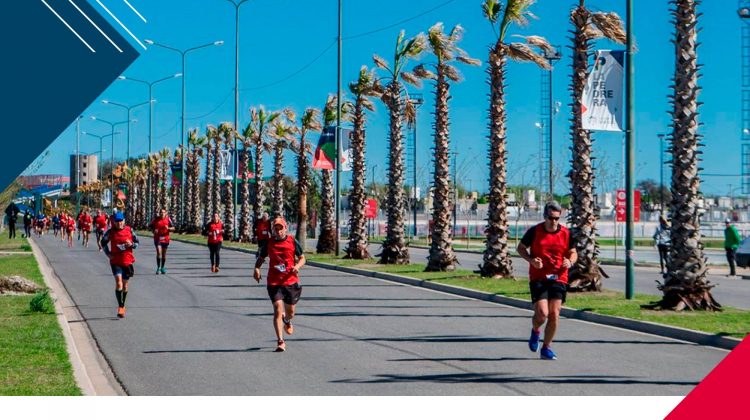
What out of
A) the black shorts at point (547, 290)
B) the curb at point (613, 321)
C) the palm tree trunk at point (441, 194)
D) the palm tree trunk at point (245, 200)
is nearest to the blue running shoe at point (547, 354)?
the black shorts at point (547, 290)

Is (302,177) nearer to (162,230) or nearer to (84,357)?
(162,230)

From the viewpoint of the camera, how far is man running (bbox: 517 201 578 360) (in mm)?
12148

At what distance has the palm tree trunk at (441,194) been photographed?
29.1 meters

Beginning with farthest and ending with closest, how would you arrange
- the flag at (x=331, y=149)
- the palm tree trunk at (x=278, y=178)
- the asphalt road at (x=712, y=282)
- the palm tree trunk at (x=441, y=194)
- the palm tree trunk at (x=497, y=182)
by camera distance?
the palm tree trunk at (x=278, y=178)
the flag at (x=331, y=149)
the palm tree trunk at (x=441, y=194)
the palm tree trunk at (x=497, y=182)
the asphalt road at (x=712, y=282)

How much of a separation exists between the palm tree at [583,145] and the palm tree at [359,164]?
1515 centimetres

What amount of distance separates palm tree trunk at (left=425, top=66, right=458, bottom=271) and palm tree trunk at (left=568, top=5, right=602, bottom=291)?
7054 mm

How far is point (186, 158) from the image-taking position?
85.9 m

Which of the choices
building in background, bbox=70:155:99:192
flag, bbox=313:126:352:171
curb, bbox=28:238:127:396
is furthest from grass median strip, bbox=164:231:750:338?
building in background, bbox=70:155:99:192

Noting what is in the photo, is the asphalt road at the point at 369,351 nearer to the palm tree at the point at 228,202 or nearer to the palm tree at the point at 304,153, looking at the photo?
the palm tree at the point at 304,153

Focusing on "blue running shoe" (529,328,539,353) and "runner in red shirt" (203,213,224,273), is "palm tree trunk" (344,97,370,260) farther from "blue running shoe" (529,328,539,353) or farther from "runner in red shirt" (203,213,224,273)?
"blue running shoe" (529,328,539,353)

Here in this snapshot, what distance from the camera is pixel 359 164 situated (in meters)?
37.8

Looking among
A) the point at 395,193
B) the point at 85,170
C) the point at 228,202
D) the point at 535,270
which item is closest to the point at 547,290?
the point at 535,270

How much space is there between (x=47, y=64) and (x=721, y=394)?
12.6m
